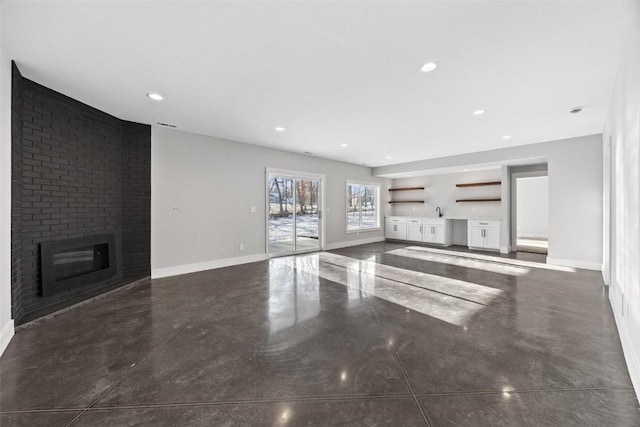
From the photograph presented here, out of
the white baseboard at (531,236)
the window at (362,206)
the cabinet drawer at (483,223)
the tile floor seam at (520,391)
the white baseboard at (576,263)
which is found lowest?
the tile floor seam at (520,391)

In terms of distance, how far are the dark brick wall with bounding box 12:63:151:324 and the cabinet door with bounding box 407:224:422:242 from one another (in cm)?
758

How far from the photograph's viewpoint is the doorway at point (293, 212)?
663cm

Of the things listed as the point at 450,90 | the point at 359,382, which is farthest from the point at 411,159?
the point at 359,382

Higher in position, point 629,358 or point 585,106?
point 585,106

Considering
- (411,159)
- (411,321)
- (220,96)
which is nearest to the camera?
(411,321)

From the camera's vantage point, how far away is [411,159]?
26.0 ft

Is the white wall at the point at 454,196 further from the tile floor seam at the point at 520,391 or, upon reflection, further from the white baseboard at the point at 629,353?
the tile floor seam at the point at 520,391

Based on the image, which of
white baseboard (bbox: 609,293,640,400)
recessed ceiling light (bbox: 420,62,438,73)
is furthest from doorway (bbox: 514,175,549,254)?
recessed ceiling light (bbox: 420,62,438,73)

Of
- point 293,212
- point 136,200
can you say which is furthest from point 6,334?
point 293,212

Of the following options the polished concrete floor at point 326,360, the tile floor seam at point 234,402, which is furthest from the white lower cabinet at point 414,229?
the tile floor seam at point 234,402

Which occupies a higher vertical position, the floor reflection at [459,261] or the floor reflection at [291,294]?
the floor reflection at [459,261]

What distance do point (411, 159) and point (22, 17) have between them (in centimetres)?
769

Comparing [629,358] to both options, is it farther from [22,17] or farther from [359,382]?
[22,17]

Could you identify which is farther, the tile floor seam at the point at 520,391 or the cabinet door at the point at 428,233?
the cabinet door at the point at 428,233
